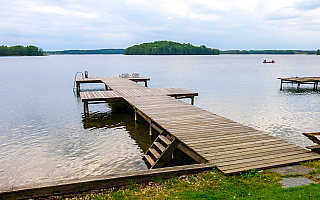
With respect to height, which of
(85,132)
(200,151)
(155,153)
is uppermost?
(200,151)

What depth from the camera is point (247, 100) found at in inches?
854

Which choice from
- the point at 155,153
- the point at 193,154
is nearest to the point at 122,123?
the point at 155,153

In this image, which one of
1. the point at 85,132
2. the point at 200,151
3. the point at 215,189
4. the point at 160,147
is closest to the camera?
the point at 215,189

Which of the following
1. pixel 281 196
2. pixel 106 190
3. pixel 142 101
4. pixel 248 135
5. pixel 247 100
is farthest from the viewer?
pixel 247 100

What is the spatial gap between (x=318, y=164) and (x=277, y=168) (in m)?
1.01

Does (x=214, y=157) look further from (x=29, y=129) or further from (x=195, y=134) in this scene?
(x=29, y=129)

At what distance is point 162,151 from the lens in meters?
7.76

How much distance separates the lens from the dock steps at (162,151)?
7.50m

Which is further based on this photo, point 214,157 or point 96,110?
point 96,110

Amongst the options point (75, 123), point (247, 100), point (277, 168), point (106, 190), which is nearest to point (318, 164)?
point (277, 168)

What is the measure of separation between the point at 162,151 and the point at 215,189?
300 centimetres

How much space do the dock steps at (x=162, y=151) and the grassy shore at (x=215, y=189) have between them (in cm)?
198

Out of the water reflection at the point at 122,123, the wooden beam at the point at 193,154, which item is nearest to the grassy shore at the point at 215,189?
the wooden beam at the point at 193,154

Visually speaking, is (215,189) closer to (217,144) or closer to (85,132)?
(217,144)
